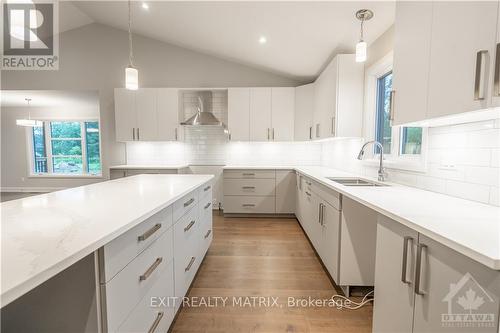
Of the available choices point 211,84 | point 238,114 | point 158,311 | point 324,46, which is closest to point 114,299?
point 158,311

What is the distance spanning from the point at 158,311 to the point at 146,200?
62cm

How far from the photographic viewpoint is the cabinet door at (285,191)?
3951mm

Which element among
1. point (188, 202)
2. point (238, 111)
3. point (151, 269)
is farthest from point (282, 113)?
point (151, 269)

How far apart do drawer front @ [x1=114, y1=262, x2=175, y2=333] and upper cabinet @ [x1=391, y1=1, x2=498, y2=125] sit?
176 centimetres

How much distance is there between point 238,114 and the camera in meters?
4.16

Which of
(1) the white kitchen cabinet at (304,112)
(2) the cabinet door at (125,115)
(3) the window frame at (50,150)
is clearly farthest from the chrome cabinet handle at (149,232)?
(3) the window frame at (50,150)

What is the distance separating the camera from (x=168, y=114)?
13.7 ft

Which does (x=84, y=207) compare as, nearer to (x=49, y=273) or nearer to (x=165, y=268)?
(x=165, y=268)

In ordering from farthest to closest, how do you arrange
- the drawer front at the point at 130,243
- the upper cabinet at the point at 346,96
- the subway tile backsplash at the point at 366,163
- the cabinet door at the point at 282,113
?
the cabinet door at the point at 282,113 < the upper cabinet at the point at 346,96 < the subway tile backsplash at the point at 366,163 < the drawer front at the point at 130,243

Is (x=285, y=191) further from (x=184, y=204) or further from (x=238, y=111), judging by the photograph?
(x=184, y=204)

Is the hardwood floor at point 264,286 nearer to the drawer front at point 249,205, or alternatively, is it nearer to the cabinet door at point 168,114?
the drawer front at point 249,205

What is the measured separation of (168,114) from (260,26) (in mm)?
2218

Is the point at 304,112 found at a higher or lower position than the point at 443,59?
higher

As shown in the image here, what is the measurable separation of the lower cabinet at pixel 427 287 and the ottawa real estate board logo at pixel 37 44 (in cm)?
548
